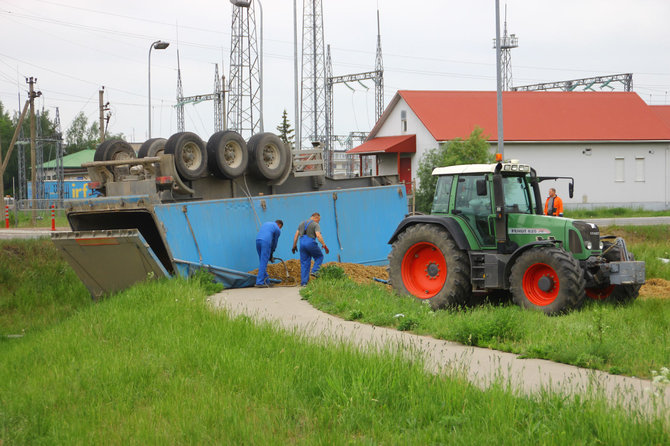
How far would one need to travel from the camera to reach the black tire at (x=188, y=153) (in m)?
14.8

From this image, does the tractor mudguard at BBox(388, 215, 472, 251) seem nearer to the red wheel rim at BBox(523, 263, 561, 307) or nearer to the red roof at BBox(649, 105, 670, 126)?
the red wheel rim at BBox(523, 263, 561, 307)

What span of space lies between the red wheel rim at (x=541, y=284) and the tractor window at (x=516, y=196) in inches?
50.2

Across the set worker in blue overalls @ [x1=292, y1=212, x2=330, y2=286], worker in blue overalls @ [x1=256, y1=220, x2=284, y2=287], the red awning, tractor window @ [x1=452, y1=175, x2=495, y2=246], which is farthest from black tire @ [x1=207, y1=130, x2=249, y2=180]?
the red awning

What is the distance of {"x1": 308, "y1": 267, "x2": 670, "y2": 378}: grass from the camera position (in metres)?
7.54

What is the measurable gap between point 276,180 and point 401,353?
33.3 ft

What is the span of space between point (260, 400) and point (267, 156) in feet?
35.5

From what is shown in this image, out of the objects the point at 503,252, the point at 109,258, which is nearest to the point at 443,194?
the point at 503,252

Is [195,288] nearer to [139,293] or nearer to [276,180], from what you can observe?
[139,293]

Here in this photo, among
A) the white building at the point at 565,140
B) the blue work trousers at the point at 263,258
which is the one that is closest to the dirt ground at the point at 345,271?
the blue work trousers at the point at 263,258

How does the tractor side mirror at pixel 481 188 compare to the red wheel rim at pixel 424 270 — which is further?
the red wheel rim at pixel 424 270

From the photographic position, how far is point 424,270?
42.1 feet

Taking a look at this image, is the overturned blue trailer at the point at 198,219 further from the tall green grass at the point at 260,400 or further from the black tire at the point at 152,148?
the tall green grass at the point at 260,400

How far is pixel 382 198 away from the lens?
60.6 ft

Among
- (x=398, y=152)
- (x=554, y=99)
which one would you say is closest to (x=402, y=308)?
(x=398, y=152)
